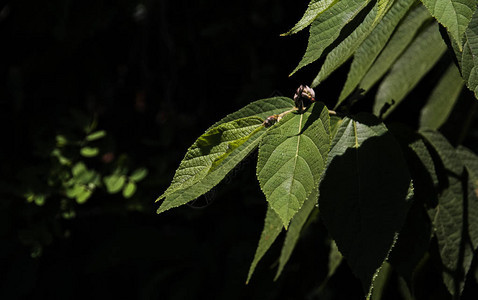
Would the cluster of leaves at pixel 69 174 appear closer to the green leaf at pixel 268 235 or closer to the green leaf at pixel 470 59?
the green leaf at pixel 268 235

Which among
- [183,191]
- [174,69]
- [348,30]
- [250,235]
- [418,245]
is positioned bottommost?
[250,235]

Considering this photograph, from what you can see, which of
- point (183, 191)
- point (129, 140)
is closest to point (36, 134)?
point (129, 140)

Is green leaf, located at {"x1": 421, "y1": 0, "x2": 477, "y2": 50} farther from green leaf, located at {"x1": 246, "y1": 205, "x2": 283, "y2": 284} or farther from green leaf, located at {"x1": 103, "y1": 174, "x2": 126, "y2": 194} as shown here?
green leaf, located at {"x1": 103, "y1": 174, "x2": 126, "y2": 194}

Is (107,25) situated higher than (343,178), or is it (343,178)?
(107,25)

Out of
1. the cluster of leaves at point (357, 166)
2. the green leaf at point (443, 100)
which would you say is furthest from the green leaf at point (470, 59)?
the green leaf at point (443, 100)

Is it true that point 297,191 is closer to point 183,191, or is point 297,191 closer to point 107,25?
point 183,191

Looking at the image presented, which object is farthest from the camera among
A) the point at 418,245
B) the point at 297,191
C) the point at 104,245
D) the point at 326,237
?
the point at 104,245

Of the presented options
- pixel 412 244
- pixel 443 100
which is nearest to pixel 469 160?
pixel 443 100
